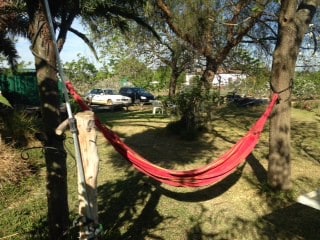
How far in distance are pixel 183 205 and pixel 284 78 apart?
2434mm

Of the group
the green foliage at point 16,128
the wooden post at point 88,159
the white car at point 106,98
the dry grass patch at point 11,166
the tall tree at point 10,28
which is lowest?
the white car at point 106,98

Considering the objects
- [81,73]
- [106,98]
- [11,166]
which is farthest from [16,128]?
[81,73]

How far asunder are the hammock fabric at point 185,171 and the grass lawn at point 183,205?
0.61 metres

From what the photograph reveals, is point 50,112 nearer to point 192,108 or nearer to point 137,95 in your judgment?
point 192,108

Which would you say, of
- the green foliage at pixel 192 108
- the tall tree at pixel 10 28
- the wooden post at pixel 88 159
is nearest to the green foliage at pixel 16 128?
the tall tree at pixel 10 28

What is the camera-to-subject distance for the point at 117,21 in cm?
799

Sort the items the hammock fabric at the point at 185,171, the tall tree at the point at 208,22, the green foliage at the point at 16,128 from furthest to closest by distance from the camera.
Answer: the tall tree at the point at 208,22, the green foliage at the point at 16,128, the hammock fabric at the point at 185,171

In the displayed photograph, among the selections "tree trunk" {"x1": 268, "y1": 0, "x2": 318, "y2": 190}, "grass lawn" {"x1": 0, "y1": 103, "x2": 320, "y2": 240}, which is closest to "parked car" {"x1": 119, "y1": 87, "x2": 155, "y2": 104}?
"grass lawn" {"x1": 0, "y1": 103, "x2": 320, "y2": 240}

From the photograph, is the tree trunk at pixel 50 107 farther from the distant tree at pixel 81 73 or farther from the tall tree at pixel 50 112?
the distant tree at pixel 81 73

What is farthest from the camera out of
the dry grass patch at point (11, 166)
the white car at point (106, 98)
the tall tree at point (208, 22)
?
the white car at point (106, 98)

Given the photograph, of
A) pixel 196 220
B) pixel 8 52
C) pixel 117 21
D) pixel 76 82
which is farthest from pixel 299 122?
pixel 76 82

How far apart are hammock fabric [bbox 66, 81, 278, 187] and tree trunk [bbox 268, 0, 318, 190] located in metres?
0.60

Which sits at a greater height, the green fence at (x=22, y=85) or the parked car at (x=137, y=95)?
the green fence at (x=22, y=85)

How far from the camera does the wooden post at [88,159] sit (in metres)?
3.41
